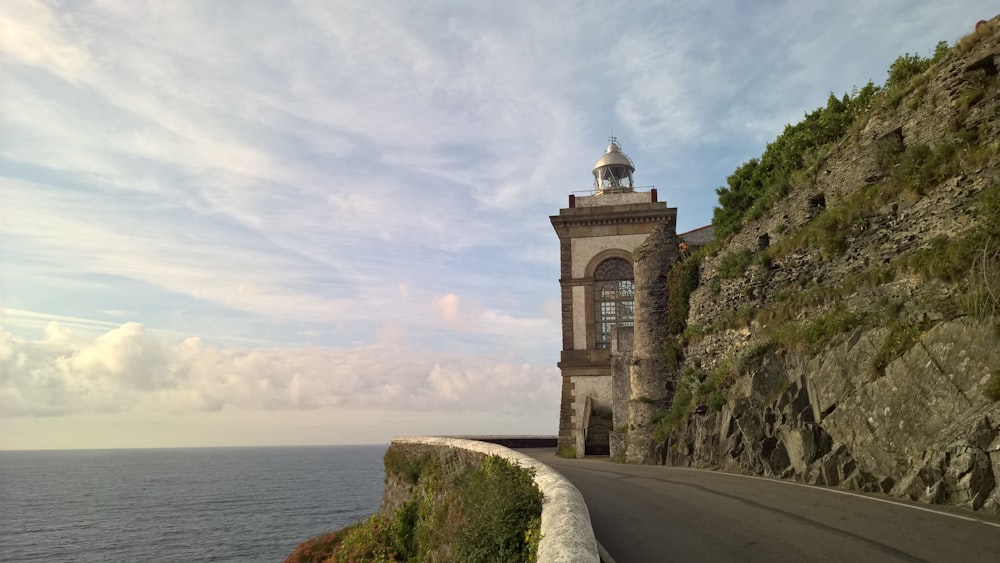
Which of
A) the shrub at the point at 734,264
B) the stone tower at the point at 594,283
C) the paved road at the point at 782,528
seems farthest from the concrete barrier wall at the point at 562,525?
the stone tower at the point at 594,283

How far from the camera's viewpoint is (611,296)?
3472cm

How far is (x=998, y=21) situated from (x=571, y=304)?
80.4 feet

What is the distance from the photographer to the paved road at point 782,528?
20.9ft

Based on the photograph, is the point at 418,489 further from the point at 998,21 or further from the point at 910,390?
the point at 998,21

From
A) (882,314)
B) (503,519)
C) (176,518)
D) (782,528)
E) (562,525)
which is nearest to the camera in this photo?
(562,525)

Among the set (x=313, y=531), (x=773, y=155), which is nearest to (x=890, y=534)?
(x=773, y=155)

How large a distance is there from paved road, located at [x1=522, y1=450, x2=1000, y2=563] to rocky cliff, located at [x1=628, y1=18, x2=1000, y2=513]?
1.18m

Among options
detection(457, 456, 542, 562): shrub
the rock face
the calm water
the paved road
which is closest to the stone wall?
the rock face

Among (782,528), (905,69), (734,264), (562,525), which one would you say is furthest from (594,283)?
(562,525)

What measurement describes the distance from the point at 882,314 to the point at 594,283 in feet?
76.8

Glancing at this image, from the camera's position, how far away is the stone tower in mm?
33344

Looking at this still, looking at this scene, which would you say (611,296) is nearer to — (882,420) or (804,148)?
(804,148)

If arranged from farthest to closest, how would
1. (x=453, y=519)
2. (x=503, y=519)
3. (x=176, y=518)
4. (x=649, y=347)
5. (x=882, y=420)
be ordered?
1. (x=176, y=518)
2. (x=649, y=347)
3. (x=453, y=519)
4. (x=882, y=420)
5. (x=503, y=519)

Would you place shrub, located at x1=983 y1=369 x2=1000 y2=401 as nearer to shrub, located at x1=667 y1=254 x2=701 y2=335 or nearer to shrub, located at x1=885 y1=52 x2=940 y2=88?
shrub, located at x1=885 y1=52 x2=940 y2=88
